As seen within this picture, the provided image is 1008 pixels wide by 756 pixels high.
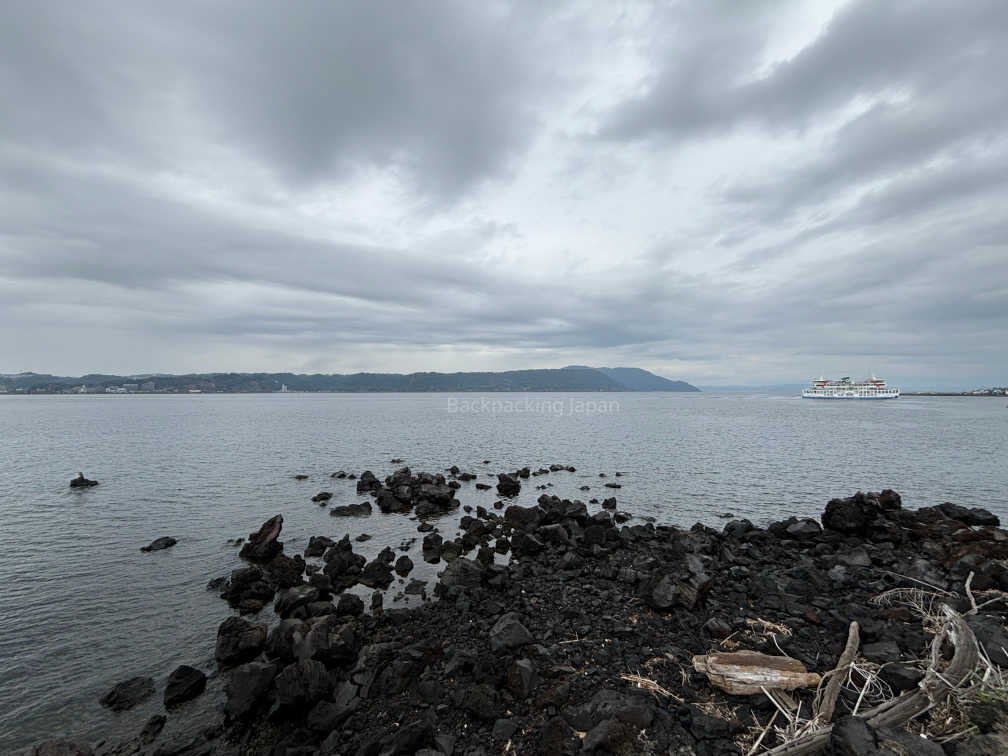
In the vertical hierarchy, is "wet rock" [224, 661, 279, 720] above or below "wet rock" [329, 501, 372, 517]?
above

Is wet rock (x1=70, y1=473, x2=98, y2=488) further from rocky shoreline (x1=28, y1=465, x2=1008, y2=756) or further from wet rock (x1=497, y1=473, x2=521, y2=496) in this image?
wet rock (x1=497, y1=473, x2=521, y2=496)

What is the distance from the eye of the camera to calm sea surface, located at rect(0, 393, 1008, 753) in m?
12.4

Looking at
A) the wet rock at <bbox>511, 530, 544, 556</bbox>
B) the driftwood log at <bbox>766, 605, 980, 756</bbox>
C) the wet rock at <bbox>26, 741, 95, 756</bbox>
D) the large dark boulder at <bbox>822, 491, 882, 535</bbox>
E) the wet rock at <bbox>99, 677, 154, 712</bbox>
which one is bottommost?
the wet rock at <bbox>99, 677, 154, 712</bbox>

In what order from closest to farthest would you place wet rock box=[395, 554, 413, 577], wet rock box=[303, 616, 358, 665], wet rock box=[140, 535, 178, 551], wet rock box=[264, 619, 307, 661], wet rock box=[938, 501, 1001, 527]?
wet rock box=[303, 616, 358, 665], wet rock box=[264, 619, 307, 661], wet rock box=[395, 554, 413, 577], wet rock box=[140, 535, 178, 551], wet rock box=[938, 501, 1001, 527]

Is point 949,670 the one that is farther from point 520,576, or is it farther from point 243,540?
point 243,540

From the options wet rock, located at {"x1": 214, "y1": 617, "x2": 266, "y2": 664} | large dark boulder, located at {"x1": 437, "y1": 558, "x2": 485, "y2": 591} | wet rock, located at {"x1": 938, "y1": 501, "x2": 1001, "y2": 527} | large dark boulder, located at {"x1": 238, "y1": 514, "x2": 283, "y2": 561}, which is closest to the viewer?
wet rock, located at {"x1": 214, "y1": 617, "x2": 266, "y2": 664}

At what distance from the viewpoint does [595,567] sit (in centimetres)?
1659

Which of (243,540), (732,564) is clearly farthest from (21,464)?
(732,564)

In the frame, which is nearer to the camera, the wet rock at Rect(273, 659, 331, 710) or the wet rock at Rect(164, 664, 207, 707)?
the wet rock at Rect(273, 659, 331, 710)

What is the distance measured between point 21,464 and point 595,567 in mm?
61372

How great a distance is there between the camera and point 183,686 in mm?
10625

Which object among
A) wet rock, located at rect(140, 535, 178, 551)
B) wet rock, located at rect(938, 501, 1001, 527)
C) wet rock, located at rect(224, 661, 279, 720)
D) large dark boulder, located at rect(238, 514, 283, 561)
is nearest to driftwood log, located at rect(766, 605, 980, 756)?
wet rock, located at rect(224, 661, 279, 720)

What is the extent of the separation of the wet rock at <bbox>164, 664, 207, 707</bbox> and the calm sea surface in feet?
1.00

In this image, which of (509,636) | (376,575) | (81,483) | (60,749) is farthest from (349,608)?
(81,483)
